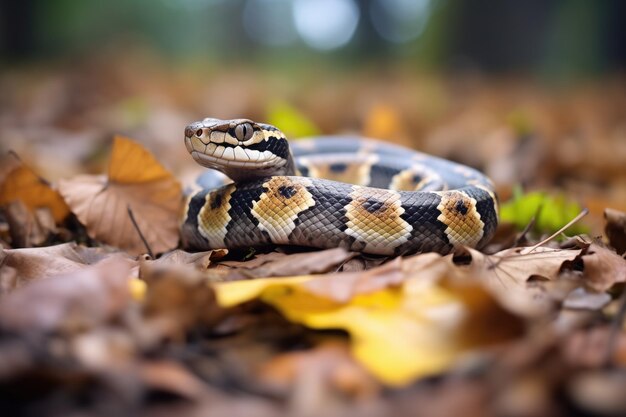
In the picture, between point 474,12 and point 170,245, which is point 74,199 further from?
point 474,12

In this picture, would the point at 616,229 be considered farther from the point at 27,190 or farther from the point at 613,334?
the point at 27,190

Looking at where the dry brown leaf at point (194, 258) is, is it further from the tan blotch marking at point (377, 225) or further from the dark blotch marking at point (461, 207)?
the dark blotch marking at point (461, 207)

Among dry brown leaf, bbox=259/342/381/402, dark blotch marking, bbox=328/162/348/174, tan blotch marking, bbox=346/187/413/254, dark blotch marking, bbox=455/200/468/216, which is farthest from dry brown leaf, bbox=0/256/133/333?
dark blotch marking, bbox=328/162/348/174

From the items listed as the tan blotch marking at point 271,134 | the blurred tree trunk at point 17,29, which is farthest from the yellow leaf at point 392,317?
the blurred tree trunk at point 17,29

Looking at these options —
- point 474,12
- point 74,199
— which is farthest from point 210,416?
point 474,12

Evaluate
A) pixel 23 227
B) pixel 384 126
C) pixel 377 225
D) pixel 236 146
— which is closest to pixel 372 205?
pixel 377 225

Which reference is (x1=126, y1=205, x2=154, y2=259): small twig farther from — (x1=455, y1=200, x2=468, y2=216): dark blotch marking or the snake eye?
(x1=455, y1=200, x2=468, y2=216): dark blotch marking
